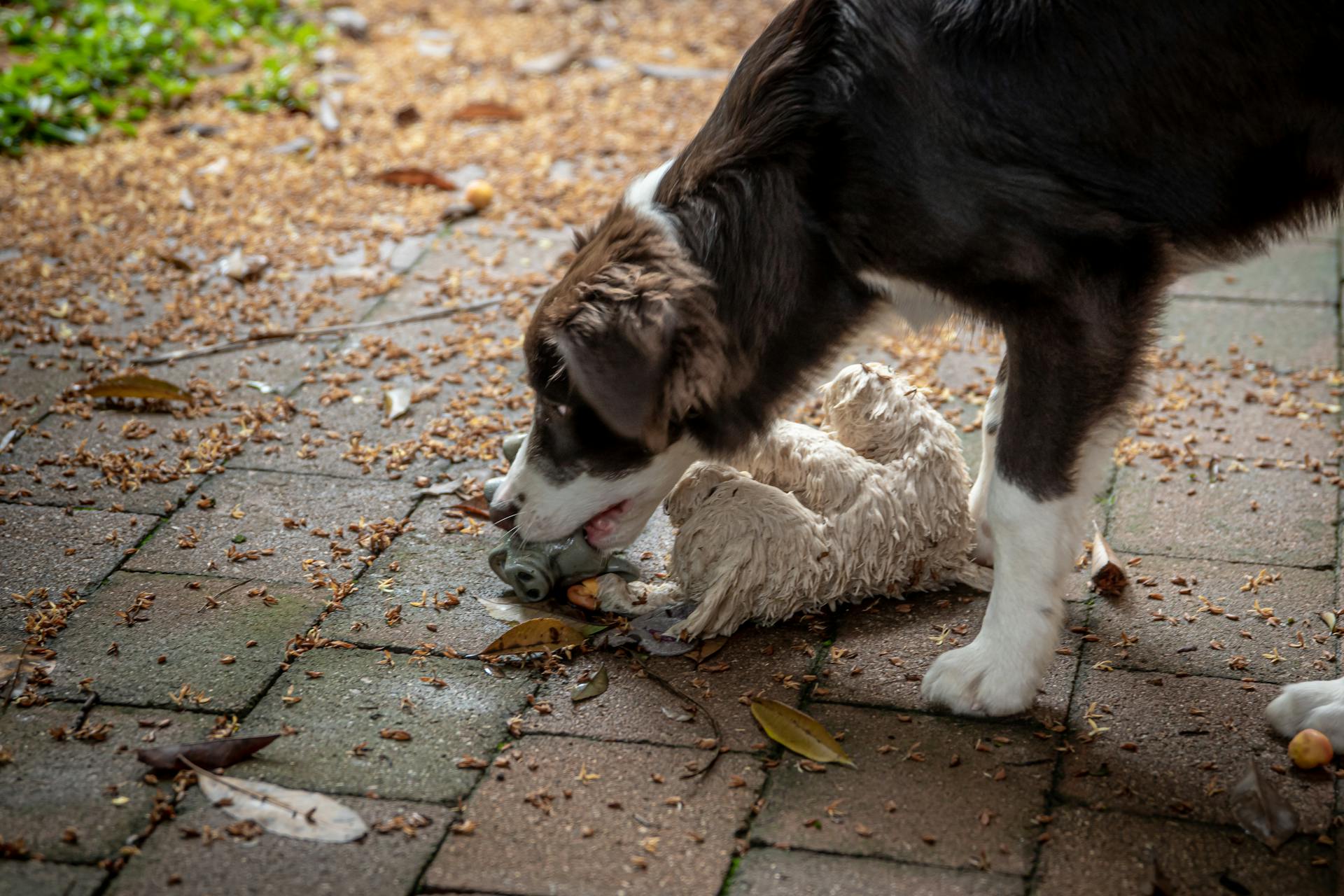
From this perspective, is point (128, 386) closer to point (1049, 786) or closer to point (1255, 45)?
point (1049, 786)

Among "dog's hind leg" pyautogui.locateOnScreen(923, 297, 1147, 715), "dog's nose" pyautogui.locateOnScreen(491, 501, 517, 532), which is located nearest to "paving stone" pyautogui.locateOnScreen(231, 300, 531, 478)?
"dog's nose" pyautogui.locateOnScreen(491, 501, 517, 532)

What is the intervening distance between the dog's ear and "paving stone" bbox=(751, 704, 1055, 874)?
0.80m

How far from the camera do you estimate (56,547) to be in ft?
12.0

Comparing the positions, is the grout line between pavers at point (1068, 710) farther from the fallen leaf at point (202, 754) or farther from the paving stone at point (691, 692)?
the fallen leaf at point (202, 754)

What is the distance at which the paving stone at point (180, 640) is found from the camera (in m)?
3.09

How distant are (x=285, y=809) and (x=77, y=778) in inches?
17.9

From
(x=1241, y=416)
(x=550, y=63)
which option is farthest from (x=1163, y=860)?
(x=550, y=63)

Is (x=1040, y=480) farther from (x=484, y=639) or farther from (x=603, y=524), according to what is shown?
(x=484, y=639)

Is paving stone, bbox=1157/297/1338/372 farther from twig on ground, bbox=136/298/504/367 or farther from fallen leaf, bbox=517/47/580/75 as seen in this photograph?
fallen leaf, bbox=517/47/580/75

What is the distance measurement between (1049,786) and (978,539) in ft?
3.20

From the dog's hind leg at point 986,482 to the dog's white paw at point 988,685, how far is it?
0.61 m

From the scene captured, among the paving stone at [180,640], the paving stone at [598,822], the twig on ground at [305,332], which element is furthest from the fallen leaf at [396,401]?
the paving stone at [598,822]

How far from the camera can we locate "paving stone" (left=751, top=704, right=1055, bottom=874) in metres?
2.62

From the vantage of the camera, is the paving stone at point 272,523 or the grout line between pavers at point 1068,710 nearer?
the grout line between pavers at point 1068,710
